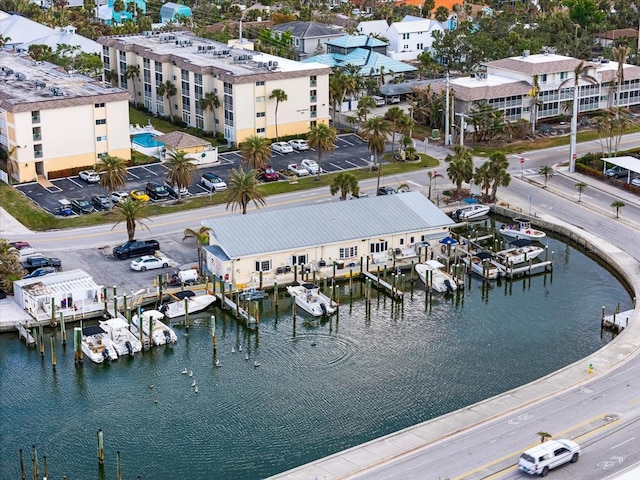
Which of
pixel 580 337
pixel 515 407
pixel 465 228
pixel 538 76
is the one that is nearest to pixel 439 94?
pixel 538 76

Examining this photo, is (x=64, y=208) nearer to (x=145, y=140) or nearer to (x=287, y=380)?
(x=145, y=140)

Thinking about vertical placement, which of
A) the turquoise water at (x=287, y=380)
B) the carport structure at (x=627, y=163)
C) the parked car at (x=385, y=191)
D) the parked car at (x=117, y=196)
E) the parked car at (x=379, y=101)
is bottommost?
the turquoise water at (x=287, y=380)

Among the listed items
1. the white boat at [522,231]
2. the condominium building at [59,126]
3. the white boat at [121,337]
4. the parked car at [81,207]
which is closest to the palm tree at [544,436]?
the white boat at [121,337]

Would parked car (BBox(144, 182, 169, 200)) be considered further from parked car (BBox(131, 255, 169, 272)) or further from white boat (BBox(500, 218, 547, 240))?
white boat (BBox(500, 218, 547, 240))

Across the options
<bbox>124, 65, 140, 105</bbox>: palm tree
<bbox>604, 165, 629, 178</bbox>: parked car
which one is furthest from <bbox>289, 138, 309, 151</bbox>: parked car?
<bbox>604, 165, 629, 178</bbox>: parked car

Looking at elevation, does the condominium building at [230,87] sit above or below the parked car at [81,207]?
above

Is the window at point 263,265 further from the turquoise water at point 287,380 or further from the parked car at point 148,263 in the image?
the parked car at point 148,263

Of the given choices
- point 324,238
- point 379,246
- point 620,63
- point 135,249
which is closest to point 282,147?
point 379,246
